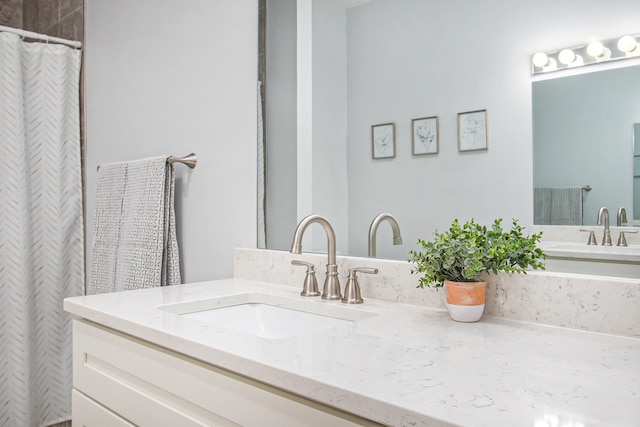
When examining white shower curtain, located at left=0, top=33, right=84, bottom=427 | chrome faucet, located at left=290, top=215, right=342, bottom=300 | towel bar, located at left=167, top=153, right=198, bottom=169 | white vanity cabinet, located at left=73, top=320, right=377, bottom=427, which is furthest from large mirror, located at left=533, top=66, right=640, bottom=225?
white shower curtain, located at left=0, top=33, right=84, bottom=427

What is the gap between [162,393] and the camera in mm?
984

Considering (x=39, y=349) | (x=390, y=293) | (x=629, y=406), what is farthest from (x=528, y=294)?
(x=39, y=349)

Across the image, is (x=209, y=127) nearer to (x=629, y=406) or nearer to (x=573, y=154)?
(x=573, y=154)

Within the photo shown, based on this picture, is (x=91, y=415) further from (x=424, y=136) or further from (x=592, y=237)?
(x=592, y=237)

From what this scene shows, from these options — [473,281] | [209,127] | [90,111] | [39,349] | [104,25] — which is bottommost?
[39,349]

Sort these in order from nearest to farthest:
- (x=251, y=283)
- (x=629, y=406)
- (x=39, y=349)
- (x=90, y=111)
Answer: (x=629, y=406)
(x=251, y=283)
(x=39, y=349)
(x=90, y=111)

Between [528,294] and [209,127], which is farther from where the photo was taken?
[209,127]

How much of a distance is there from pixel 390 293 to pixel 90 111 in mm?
1834

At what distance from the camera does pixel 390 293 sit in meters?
1.22

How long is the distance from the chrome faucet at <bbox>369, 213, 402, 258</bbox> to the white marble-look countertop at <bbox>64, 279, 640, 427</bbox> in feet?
0.67

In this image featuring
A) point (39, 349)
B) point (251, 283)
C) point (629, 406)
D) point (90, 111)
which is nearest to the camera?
point (629, 406)

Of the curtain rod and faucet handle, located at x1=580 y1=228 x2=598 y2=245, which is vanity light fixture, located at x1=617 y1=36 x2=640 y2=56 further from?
the curtain rod

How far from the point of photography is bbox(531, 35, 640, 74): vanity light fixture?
3.03 ft

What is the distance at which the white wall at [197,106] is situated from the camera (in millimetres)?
1618
